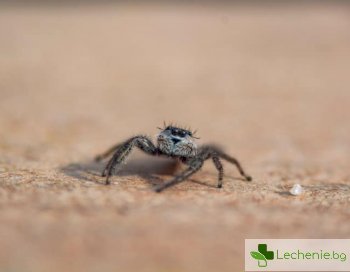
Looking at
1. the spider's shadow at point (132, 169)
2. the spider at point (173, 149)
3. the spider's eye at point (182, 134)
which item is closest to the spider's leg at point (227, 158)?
the spider at point (173, 149)

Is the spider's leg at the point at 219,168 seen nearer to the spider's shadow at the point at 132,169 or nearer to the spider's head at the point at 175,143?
the spider's head at the point at 175,143

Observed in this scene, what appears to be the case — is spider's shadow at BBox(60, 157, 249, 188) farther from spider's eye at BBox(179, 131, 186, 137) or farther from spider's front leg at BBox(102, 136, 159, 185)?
spider's eye at BBox(179, 131, 186, 137)

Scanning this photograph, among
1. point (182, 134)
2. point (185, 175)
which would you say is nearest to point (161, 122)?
point (182, 134)

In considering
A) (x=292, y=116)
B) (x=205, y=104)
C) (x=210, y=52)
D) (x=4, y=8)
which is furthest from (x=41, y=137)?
(x=4, y=8)

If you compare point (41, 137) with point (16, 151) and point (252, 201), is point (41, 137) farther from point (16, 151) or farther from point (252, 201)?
point (252, 201)

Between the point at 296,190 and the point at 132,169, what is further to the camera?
the point at 132,169
